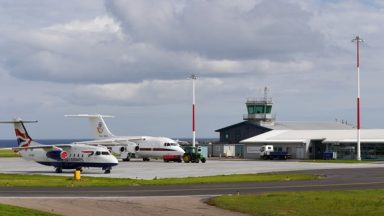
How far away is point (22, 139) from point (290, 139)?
53455 mm

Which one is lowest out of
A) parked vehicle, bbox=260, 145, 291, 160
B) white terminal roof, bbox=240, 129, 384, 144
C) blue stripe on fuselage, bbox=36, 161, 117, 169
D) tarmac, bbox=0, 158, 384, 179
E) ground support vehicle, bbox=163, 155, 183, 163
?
tarmac, bbox=0, 158, 384, 179

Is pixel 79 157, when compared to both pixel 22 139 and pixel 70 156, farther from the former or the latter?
pixel 22 139

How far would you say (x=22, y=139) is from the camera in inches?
2763

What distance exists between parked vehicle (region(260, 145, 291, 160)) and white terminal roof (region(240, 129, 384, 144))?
2.34 meters

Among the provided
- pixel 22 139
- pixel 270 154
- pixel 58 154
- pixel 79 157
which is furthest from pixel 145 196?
pixel 270 154

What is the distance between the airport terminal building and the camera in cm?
10738

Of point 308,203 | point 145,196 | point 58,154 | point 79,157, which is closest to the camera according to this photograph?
point 308,203

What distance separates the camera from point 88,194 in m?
39.3

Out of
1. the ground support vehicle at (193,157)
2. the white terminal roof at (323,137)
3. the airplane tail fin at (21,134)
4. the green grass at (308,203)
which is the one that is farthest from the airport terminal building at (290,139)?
the green grass at (308,203)

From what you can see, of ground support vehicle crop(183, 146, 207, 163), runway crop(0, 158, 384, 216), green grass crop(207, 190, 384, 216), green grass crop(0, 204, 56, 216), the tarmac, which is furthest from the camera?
ground support vehicle crop(183, 146, 207, 163)

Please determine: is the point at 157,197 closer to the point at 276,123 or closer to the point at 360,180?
the point at 360,180

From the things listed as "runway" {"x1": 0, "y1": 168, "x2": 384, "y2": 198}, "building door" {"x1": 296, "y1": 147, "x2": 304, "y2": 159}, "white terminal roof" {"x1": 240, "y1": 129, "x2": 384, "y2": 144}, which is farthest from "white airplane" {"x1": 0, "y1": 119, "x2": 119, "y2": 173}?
"white terminal roof" {"x1": 240, "y1": 129, "x2": 384, "y2": 144}

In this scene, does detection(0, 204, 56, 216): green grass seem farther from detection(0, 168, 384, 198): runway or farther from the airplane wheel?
the airplane wheel

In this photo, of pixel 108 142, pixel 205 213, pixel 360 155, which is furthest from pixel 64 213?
pixel 360 155
